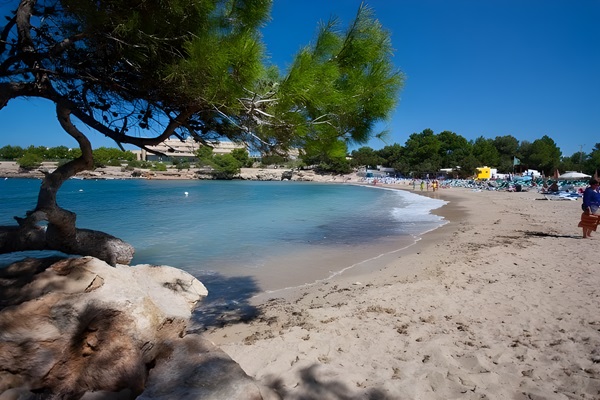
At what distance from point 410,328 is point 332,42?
3085 mm

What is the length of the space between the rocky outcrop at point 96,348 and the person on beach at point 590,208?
9.77m

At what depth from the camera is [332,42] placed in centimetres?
301

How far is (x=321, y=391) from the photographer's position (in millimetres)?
2674

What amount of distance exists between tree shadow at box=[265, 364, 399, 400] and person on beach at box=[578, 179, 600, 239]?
8.95 metres

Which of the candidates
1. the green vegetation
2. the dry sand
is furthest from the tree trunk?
the green vegetation

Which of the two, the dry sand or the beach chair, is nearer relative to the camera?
the dry sand

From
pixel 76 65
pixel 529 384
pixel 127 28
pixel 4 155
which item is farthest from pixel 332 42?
pixel 4 155

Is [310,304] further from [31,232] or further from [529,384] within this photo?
[31,232]

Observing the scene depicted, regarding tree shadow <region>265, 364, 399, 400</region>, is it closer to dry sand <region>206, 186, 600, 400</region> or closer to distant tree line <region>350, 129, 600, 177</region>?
dry sand <region>206, 186, 600, 400</region>

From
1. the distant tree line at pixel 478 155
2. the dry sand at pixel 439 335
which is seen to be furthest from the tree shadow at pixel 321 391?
the distant tree line at pixel 478 155

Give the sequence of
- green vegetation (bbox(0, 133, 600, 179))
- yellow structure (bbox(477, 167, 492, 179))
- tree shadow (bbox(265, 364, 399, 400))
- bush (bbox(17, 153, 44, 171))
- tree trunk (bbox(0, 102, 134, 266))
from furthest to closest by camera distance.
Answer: bush (bbox(17, 153, 44, 171)) < green vegetation (bbox(0, 133, 600, 179)) < yellow structure (bbox(477, 167, 492, 179)) < tree trunk (bbox(0, 102, 134, 266)) < tree shadow (bbox(265, 364, 399, 400))

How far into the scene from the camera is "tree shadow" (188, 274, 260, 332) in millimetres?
4782

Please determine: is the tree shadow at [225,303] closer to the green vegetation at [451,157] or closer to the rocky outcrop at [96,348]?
the rocky outcrop at [96,348]

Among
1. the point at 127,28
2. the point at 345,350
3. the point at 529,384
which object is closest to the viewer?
the point at 127,28
